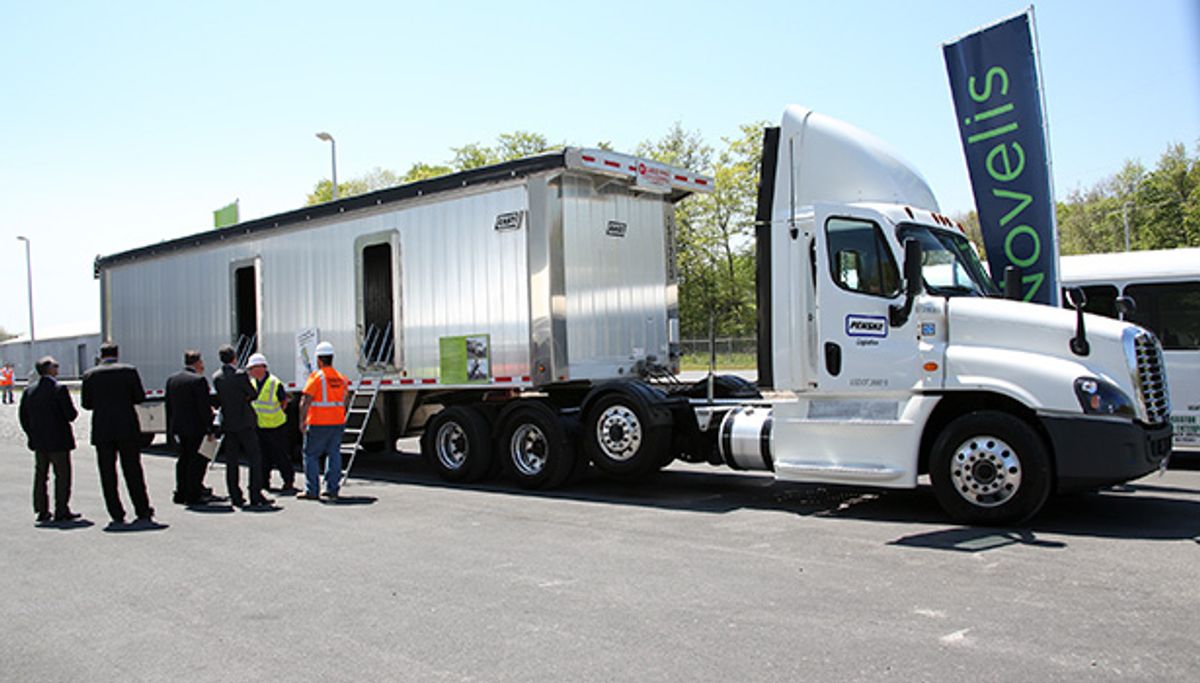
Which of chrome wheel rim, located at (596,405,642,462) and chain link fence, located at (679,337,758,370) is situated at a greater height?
chain link fence, located at (679,337,758,370)

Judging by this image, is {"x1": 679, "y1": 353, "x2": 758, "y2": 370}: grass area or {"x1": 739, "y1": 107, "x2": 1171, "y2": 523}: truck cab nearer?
{"x1": 739, "y1": 107, "x2": 1171, "y2": 523}: truck cab

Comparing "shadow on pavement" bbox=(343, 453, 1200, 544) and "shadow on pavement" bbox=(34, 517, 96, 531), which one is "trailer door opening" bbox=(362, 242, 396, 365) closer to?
"shadow on pavement" bbox=(343, 453, 1200, 544)

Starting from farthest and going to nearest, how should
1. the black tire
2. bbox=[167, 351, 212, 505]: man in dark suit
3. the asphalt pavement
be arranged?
bbox=[167, 351, 212, 505]: man in dark suit
the black tire
the asphalt pavement

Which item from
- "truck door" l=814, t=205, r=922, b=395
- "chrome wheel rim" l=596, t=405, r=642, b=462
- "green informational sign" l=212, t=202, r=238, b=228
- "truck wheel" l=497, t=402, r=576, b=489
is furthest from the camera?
"green informational sign" l=212, t=202, r=238, b=228

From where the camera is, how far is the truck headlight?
7.40m

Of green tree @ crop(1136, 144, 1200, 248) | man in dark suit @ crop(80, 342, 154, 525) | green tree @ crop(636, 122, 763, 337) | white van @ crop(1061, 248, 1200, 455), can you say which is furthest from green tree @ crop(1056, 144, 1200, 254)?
man in dark suit @ crop(80, 342, 154, 525)

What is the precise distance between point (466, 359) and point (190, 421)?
3.06m

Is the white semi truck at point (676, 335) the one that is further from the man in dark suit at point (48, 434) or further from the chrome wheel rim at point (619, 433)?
the man in dark suit at point (48, 434)

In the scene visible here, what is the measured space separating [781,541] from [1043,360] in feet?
8.37

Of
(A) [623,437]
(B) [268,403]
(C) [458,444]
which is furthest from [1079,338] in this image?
(B) [268,403]

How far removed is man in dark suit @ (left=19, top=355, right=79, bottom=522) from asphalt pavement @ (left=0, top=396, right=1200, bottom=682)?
0.30m

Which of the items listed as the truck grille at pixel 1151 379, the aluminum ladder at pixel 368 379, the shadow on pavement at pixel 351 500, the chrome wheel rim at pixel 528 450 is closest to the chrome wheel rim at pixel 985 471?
the truck grille at pixel 1151 379

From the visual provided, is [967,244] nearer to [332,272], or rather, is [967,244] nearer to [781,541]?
[781,541]

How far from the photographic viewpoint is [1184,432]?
1072 cm
